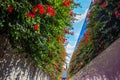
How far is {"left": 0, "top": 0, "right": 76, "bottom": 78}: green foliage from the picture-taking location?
5121mm

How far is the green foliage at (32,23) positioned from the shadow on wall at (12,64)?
0.14 metres

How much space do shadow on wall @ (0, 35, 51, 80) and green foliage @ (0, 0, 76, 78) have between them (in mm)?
137

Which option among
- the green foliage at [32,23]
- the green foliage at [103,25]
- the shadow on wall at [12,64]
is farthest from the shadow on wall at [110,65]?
the shadow on wall at [12,64]

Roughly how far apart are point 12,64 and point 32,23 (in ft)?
3.04

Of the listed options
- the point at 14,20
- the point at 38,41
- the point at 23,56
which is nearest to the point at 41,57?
the point at 23,56

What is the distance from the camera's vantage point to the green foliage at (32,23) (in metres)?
5.12

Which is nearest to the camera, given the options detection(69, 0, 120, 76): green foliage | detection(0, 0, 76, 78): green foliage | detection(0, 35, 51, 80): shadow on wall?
detection(0, 0, 76, 78): green foliage

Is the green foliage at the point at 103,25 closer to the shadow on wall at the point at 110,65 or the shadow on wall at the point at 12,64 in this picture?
the shadow on wall at the point at 110,65

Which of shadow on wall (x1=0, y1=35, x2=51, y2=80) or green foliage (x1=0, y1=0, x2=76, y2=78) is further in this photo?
shadow on wall (x1=0, y1=35, x2=51, y2=80)

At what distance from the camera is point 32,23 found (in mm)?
5551

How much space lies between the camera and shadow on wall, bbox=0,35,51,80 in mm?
5414

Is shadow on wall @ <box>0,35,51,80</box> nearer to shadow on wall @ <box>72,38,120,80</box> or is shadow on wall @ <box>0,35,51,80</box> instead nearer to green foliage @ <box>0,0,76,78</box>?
green foliage @ <box>0,0,76,78</box>

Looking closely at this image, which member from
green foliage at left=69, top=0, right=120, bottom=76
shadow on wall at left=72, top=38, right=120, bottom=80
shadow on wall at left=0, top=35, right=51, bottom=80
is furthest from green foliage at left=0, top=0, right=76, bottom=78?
shadow on wall at left=72, top=38, right=120, bottom=80

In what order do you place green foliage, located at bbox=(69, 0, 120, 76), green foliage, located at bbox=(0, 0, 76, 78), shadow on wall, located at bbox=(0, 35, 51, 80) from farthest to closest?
1. green foliage, located at bbox=(69, 0, 120, 76)
2. shadow on wall, located at bbox=(0, 35, 51, 80)
3. green foliage, located at bbox=(0, 0, 76, 78)
